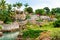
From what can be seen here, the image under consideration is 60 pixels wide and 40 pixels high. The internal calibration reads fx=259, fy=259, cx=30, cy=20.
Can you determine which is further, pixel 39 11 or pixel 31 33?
pixel 39 11

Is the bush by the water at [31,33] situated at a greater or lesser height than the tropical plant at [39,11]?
greater

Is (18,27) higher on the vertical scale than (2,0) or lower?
lower

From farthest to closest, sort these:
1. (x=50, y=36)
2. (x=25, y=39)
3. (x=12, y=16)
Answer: (x=12, y=16) < (x=25, y=39) < (x=50, y=36)

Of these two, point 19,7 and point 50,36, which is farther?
point 19,7

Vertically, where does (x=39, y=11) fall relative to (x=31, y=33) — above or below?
below

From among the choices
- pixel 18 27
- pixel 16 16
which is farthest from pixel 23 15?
pixel 18 27

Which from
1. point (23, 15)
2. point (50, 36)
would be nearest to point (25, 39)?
point (50, 36)

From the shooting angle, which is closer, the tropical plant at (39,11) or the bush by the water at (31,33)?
the bush by the water at (31,33)

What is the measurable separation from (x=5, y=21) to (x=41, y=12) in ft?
44.1

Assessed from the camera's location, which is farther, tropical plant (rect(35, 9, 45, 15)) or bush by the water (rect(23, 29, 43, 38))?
tropical plant (rect(35, 9, 45, 15))

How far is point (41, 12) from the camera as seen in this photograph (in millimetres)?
52562

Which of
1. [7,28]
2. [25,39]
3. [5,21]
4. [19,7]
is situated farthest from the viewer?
[19,7]

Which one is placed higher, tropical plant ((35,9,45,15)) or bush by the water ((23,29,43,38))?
bush by the water ((23,29,43,38))

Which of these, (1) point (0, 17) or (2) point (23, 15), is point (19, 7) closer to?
(2) point (23, 15)
